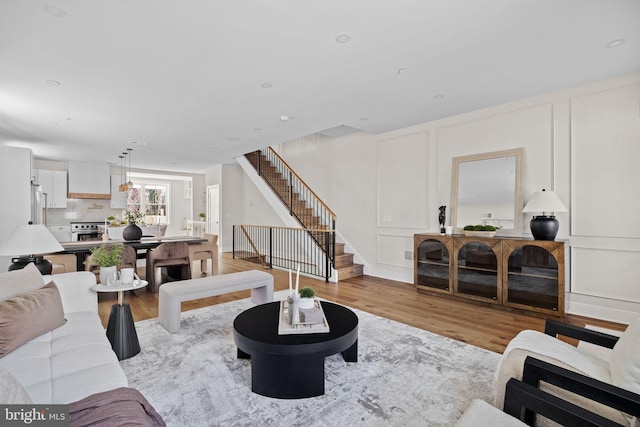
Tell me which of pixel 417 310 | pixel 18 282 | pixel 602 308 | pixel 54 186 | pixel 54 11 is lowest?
pixel 417 310

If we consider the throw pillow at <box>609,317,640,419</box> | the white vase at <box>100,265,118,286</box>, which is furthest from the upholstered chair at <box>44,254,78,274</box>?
the throw pillow at <box>609,317,640,419</box>

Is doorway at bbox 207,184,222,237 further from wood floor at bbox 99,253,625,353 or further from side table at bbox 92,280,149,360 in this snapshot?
side table at bbox 92,280,149,360

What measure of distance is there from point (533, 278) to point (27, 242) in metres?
5.30

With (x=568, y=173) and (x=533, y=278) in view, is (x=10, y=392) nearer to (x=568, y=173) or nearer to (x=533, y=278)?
(x=533, y=278)

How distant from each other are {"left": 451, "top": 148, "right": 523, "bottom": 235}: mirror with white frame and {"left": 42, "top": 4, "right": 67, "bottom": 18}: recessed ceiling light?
4928mm

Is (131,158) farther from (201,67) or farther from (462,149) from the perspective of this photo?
(462,149)

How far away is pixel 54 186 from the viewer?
26.6ft

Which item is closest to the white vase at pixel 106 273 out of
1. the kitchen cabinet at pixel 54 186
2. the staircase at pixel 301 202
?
the staircase at pixel 301 202

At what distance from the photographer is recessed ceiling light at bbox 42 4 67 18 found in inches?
86.6

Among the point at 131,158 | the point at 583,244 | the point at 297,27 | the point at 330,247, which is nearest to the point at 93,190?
the point at 131,158

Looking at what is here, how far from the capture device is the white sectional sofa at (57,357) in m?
1.45

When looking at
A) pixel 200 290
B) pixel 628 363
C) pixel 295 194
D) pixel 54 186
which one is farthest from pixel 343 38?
pixel 54 186

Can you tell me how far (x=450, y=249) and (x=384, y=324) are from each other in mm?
1753

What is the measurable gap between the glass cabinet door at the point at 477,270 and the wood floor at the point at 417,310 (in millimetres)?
198
